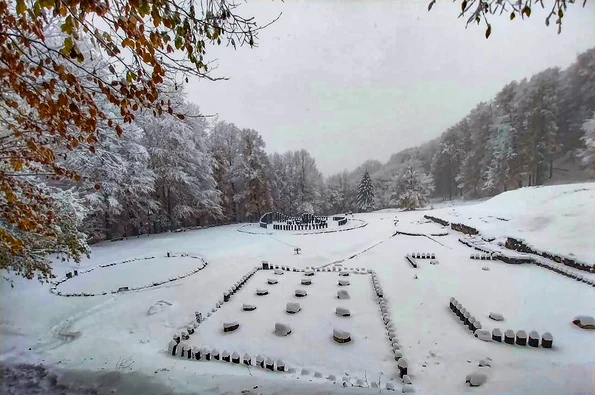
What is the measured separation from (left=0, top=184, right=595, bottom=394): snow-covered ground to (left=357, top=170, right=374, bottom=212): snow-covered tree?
24.5 metres

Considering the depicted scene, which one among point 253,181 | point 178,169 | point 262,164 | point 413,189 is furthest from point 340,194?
point 178,169

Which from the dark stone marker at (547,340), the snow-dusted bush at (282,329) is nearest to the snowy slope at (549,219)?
the dark stone marker at (547,340)

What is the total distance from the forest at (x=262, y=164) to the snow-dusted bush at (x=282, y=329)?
599 cm

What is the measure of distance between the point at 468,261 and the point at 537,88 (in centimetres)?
1766

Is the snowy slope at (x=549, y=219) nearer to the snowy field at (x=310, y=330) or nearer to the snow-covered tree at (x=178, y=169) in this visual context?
the snowy field at (x=310, y=330)

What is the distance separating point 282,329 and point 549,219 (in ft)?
40.8

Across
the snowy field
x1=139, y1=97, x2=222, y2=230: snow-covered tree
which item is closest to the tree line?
x1=139, y1=97, x2=222, y2=230: snow-covered tree

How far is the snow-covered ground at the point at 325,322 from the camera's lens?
4.27m

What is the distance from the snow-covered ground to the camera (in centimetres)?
427

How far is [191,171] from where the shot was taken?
2014cm

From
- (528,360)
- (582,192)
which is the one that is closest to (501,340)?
(528,360)

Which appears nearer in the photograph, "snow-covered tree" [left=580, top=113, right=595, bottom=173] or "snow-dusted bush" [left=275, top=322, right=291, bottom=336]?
"snow-dusted bush" [left=275, top=322, right=291, bottom=336]

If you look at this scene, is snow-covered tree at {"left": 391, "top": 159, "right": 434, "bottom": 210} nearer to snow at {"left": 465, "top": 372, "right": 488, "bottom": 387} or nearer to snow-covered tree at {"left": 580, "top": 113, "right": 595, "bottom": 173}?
snow-covered tree at {"left": 580, "top": 113, "right": 595, "bottom": 173}

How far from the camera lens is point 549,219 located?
11.5 m
